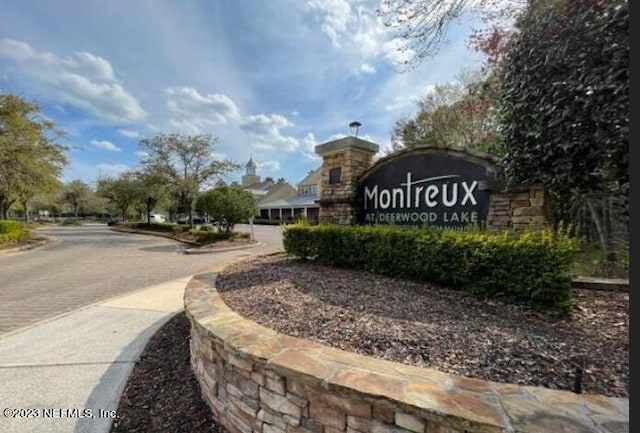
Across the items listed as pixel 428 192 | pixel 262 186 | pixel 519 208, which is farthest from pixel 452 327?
pixel 262 186

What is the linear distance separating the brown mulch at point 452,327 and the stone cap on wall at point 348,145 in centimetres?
311

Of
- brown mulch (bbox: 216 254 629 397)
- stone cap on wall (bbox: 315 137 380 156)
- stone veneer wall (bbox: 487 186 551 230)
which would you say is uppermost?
stone cap on wall (bbox: 315 137 380 156)

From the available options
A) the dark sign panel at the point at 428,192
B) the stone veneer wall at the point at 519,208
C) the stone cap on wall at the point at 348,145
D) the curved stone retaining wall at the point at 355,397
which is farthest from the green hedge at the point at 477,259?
the stone cap on wall at the point at 348,145

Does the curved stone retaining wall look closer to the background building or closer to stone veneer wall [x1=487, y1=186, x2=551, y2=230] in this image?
stone veneer wall [x1=487, y1=186, x2=551, y2=230]

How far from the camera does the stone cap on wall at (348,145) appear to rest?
21.1ft

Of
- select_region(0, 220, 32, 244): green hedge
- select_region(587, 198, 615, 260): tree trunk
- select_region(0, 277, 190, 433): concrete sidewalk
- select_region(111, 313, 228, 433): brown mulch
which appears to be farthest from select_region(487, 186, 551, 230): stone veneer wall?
select_region(0, 220, 32, 244): green hedge

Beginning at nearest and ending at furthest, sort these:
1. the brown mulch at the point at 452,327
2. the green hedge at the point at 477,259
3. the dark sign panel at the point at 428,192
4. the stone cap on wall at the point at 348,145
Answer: the brown mulch at the point at 452,327 < the green hedge at the point at 477,259 < the dark sign panel at the point at 428,192 < the stone cap on wall at the point at 348,145

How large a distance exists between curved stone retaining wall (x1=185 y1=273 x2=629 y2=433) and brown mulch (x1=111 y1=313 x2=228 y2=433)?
19cm

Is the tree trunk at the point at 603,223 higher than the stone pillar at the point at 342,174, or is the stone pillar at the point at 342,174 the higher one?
the stone pillar at the point at 342,174

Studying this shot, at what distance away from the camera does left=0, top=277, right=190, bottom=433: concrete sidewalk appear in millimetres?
2576

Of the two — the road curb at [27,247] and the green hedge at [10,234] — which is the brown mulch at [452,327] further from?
the green hedge at [10,234]

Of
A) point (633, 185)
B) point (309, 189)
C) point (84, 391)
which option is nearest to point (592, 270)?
point (633, 185)

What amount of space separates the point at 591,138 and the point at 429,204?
9.00 ft

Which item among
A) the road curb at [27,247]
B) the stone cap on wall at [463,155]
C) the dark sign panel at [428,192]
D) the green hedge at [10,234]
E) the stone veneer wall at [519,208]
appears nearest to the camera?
the stone veneer wall at [519,208]
